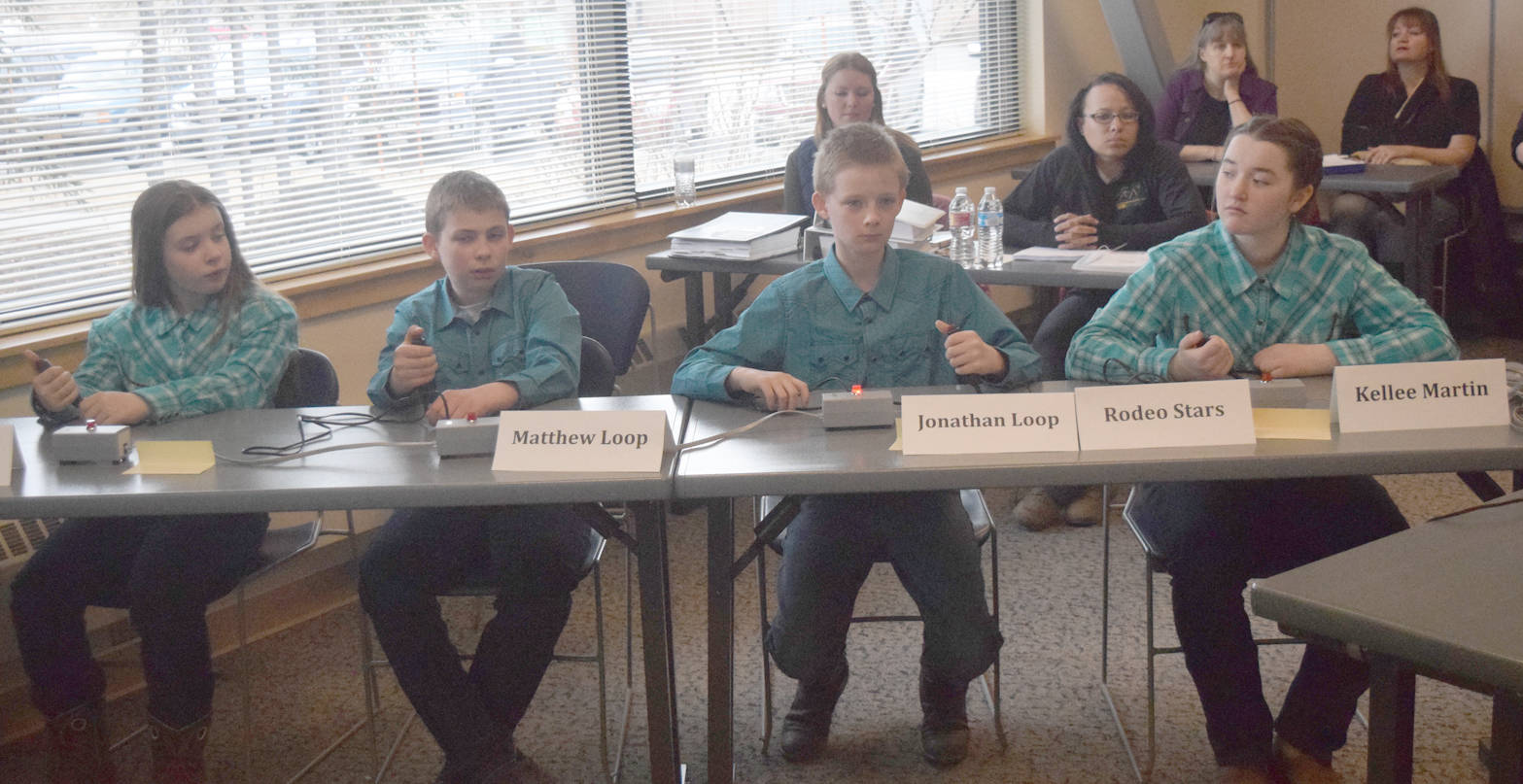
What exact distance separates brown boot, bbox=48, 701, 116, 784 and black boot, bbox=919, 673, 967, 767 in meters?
1.42

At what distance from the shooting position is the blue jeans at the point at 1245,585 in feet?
6.39

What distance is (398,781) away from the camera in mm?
2273

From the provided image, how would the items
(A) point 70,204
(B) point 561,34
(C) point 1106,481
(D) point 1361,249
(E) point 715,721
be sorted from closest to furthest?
(C) point 1106,481
(E) point 715,721
(D) point 1361,249
(A) point 70,204
(B) point 561,34

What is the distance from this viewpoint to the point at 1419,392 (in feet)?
5.92

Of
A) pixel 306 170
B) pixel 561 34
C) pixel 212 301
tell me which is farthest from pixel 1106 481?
pixel 561 34

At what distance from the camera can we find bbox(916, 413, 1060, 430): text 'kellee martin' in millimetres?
1789

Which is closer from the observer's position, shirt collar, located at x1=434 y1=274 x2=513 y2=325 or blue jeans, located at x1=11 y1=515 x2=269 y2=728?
blue jeans, located at x1=11 y1=515 x2=269 y2=728

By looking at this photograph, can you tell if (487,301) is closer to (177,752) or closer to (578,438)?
(578,438)

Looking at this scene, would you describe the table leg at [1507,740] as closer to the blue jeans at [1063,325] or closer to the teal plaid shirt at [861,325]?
the teal plaid shirt at [861,325]

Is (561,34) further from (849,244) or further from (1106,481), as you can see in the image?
(1106,481)

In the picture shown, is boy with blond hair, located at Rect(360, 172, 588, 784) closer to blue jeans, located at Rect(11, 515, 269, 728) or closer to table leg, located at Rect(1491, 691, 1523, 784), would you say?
blue jeans, located at Rect(11, 515, 269, 728)

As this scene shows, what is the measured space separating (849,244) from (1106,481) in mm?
728

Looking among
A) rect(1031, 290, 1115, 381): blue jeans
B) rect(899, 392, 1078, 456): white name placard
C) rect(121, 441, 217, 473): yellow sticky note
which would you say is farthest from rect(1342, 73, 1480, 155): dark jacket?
rect(121, 441, 217, 473): yellow sticky note

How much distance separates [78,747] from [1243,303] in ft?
6.96
